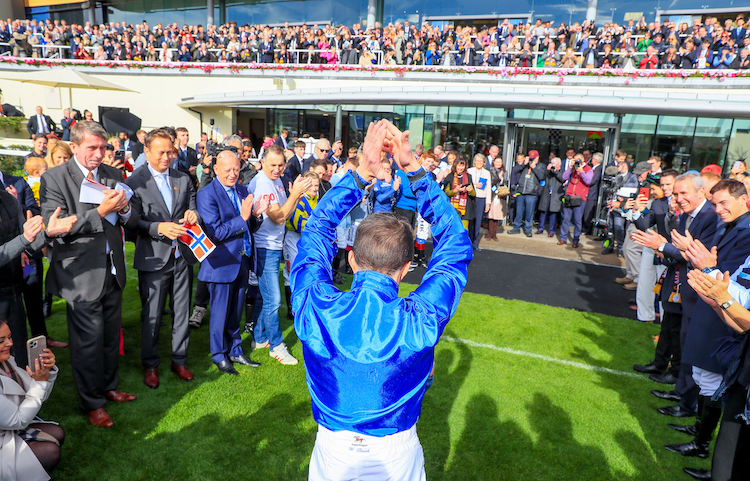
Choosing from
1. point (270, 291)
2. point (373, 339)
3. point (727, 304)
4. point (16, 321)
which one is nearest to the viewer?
point (373, 339)

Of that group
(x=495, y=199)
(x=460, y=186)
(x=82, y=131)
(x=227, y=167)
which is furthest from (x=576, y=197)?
(x=82, y=131)

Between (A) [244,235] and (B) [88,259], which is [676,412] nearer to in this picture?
(A) [244,235]

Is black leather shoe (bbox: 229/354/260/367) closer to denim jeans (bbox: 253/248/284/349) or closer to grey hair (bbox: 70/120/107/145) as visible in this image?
denim jeans (bbox: 253/248/284/349)

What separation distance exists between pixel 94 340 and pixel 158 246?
3.12 ft

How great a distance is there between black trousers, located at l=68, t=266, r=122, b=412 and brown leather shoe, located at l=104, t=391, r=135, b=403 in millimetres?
130

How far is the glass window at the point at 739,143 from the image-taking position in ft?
42.2

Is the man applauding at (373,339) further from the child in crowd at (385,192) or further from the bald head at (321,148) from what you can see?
the bald head at (321,148)

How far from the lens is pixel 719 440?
112 inches

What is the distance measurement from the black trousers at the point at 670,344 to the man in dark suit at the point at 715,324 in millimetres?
1122

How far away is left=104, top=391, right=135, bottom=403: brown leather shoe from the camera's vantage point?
13.1 ft

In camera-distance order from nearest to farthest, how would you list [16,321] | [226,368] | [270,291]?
[16,321]
[226,368]
[270,291]

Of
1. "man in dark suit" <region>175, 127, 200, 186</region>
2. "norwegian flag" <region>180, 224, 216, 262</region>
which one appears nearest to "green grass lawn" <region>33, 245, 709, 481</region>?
"norwegian flag" <region>180, 224, 216, 262</region>

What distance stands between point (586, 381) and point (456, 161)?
5.62 metres

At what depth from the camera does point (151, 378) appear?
4.31m
